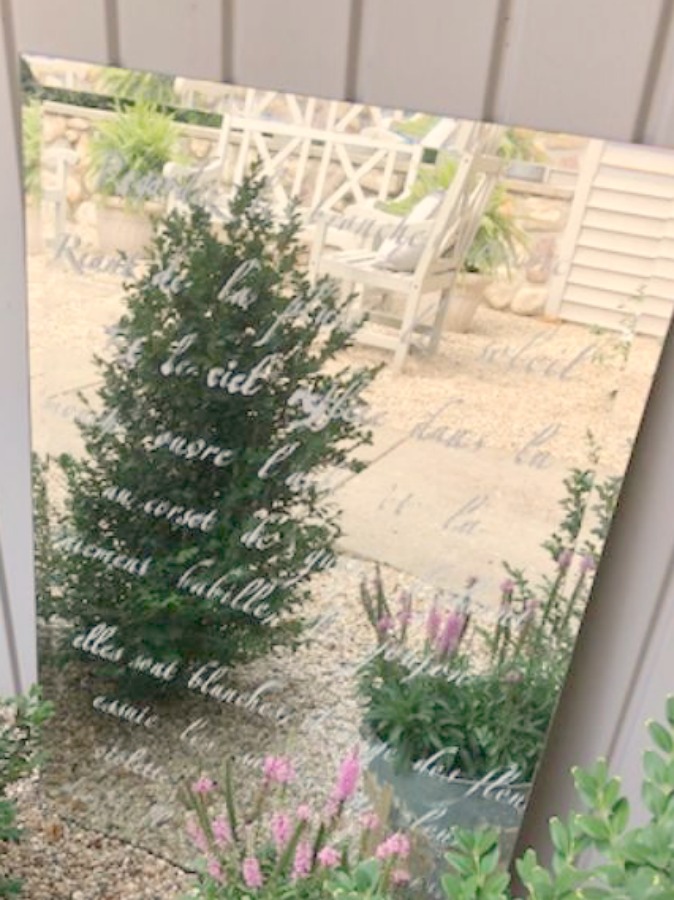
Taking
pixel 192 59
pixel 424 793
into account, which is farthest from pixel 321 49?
pixel 424 793

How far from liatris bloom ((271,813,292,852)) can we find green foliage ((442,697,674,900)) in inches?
20.0

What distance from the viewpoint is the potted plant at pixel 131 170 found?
869 millimetres

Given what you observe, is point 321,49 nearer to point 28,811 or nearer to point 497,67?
point 497,67

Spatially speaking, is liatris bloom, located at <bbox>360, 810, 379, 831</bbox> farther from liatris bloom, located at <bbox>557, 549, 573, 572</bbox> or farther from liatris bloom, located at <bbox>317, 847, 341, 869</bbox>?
liatris bloom, located at <bbox>557, 549, 573, 572</bbox>

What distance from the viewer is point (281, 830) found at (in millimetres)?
1115

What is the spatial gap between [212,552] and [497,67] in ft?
2.03

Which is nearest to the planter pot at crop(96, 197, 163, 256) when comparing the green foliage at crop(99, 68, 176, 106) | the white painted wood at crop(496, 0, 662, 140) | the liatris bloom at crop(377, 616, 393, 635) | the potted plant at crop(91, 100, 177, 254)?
the potted plant at crop(91, 100, 177, 254)

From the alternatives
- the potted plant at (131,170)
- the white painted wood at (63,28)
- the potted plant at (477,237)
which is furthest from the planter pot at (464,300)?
the white painted wood at (63,28)

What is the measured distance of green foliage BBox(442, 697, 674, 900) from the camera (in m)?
0.57

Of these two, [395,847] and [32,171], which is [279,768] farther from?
[32,171]

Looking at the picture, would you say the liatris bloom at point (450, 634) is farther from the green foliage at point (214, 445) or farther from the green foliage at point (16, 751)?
the green foliage at point (16, 751)

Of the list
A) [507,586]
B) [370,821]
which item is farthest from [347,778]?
[507,586]

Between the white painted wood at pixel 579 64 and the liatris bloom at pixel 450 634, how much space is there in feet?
1.72

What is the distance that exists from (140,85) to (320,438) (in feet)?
1.32
